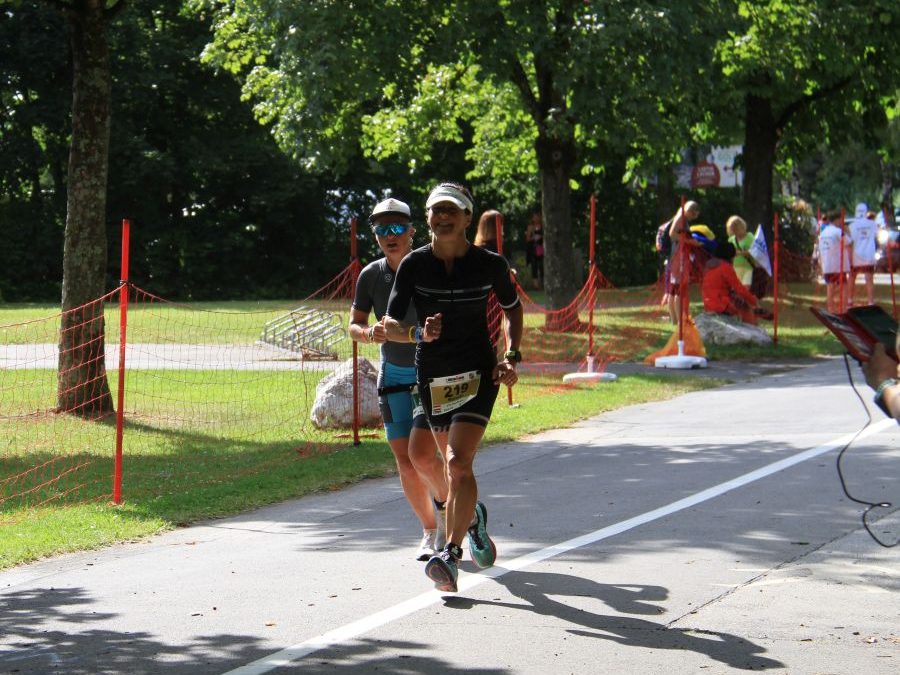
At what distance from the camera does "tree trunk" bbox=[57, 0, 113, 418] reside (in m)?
14.6

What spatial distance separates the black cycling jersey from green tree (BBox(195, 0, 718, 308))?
535 inches

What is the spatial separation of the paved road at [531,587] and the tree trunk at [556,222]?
13.0 metres

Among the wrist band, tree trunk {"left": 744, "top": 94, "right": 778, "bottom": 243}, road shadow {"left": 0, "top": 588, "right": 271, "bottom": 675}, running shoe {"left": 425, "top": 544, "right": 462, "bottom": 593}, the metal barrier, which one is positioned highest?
tree trunk {"left": 744, "top": 94, "right": 778, "bottom": 243}

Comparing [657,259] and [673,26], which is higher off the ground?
[673,26]

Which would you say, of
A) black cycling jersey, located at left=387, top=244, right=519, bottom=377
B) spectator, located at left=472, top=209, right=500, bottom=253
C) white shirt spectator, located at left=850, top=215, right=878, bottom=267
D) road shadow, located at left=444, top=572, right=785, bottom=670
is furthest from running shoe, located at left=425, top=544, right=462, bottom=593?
white shirt spectator, located at left=850, top=215, right=878, bottom=267

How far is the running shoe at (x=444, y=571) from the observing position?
6.84m

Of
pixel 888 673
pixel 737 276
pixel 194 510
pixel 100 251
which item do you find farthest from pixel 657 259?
pixel 888 673

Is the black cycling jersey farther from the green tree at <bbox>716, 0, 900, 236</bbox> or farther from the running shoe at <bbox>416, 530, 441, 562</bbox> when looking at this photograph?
the green tree at <bbox>716, 0, 900, 236</bbox>

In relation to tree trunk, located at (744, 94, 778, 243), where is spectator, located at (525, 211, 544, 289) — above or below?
below

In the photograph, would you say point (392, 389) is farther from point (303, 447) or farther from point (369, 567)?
point (303, 447)

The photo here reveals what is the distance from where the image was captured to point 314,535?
28.9 feet

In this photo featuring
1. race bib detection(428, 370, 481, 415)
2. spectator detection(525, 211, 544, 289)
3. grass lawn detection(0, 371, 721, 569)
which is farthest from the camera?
spectator detection(525, 211, 544, 289)

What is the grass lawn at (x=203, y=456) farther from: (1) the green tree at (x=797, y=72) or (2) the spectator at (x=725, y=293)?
(1) the green tree at (x=797, y=72)

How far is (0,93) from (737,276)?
2175 centimetres
